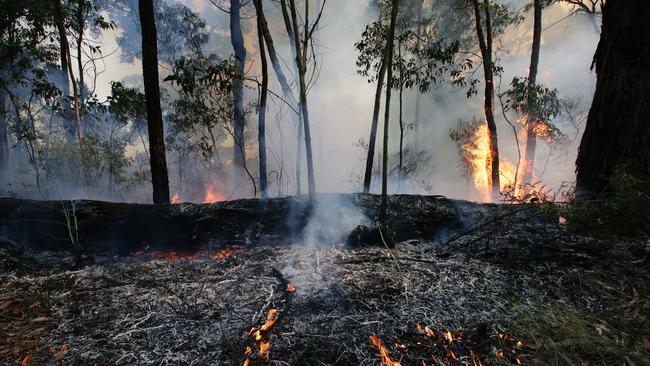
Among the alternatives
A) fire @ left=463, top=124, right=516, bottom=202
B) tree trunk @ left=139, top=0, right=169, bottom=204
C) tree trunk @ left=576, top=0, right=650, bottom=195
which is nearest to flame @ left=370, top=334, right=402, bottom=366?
tree trunk @ left=576, top=0, right=650, bottom=195

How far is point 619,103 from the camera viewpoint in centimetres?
474

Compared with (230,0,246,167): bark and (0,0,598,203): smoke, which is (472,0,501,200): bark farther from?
(0,0,598,203): smoke

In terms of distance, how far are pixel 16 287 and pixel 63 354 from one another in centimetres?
155

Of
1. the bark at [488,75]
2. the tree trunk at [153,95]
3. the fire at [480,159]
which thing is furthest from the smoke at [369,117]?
the tree trunk at [153,95]

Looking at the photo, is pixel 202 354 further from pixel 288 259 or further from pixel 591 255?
pixel 591 255

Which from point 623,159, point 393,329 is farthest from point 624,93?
point 393,329

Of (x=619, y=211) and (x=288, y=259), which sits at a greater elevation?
(x=619, y=211)

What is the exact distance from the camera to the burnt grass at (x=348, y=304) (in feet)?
7.35

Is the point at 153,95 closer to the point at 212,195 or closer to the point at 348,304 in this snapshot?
the point at 348,304

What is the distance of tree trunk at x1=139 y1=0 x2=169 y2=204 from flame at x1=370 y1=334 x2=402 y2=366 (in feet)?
19.0

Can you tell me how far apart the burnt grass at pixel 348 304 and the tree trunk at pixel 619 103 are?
1355mm

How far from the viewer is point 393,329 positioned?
249cm

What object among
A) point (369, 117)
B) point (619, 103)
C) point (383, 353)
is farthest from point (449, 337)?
point (369, 117)

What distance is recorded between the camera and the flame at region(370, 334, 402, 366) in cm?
214
